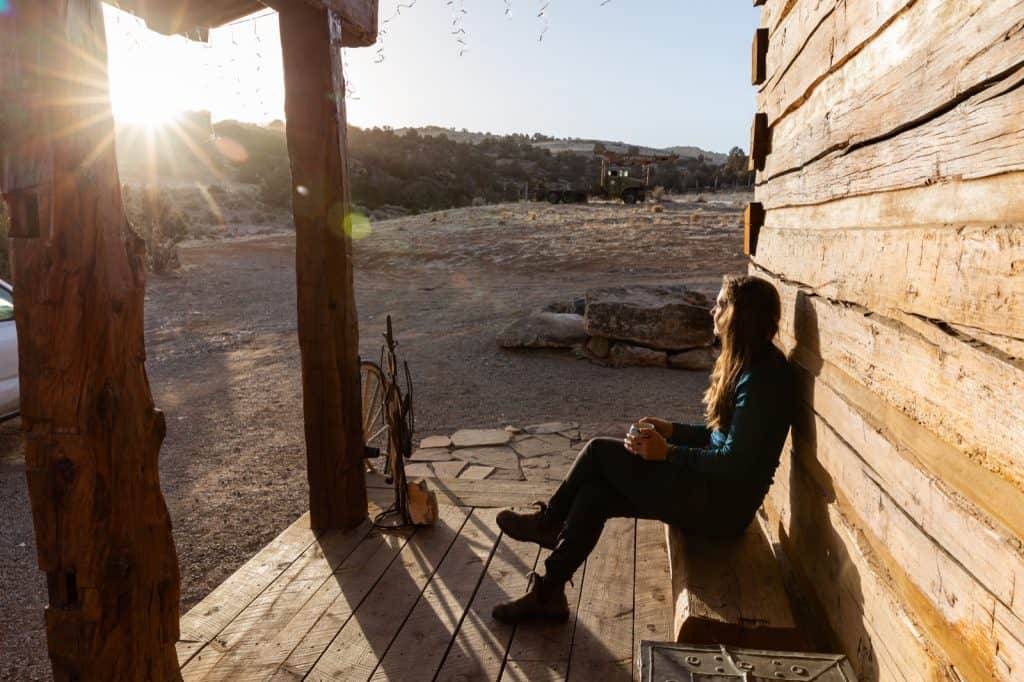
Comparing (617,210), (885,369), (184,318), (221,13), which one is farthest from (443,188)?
(885,369)

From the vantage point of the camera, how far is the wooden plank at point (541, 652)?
8.46 ft

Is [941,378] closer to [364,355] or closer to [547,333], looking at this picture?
[547,333]

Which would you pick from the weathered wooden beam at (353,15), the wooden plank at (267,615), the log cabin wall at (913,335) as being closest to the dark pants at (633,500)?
the log cabin wall at (913,335)

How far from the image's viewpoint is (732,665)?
76.0 inches

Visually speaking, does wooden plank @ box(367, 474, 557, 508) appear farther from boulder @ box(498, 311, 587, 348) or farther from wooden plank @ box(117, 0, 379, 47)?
boulder @ box(498, 311, 587, 348)

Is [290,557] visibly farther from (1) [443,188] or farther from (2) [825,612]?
(1) [443,188]

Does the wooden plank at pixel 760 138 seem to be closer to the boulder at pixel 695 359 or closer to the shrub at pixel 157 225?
the boulder at pixel 695 359

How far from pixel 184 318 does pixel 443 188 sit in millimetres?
25330

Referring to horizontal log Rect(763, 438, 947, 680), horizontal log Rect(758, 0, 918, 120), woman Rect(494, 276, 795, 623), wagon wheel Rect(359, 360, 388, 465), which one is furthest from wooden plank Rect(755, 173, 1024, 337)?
wagon wheel Rect(359, 360, 388, 465)

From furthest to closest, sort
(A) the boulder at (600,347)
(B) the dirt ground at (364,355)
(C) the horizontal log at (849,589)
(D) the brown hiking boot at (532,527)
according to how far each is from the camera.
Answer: (A) the boulder at (600,347) < (B) the dirt ground at (364,355) < (D) the brown hiking boot at (532,527) < (C) the horizontal log at (849,589)

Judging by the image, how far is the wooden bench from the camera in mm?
2209

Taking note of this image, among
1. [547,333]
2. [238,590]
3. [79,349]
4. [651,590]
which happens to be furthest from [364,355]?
[79,349]

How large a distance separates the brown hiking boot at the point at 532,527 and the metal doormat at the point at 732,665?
1.09 m

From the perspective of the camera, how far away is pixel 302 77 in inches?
132
